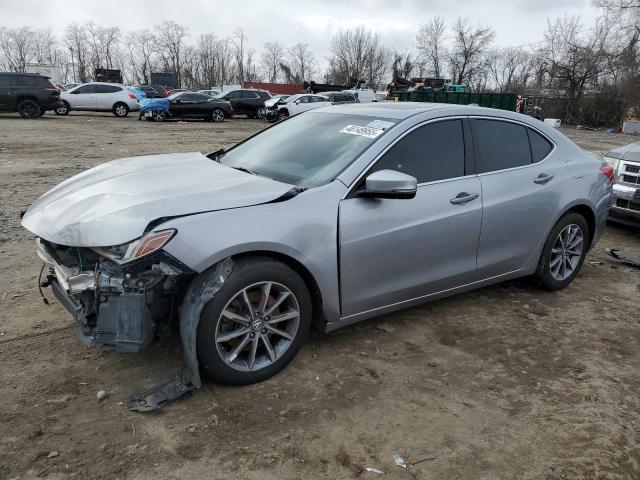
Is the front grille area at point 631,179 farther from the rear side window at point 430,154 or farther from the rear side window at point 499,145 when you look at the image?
the rear side window at point 430,154

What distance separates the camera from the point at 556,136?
4.48m

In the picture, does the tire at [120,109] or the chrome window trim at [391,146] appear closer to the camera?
the chrome window trim at [391,146]

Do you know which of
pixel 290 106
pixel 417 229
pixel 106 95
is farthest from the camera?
pixel 106 95

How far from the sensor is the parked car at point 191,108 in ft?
77.9

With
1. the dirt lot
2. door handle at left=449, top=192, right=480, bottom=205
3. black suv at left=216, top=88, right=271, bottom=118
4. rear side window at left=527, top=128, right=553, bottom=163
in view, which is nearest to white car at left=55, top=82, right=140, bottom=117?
black suv at left=216, top=88, right=271, bottom=118

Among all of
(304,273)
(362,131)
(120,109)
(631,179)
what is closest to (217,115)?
(120,109)

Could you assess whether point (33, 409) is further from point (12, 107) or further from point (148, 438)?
point (12, 107)

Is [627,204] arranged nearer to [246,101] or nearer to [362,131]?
[362,131]

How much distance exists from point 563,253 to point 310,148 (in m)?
2.57

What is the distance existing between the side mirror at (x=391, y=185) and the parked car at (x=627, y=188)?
4.27m

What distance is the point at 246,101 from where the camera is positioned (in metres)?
27.5

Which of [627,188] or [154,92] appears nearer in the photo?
[627,188]

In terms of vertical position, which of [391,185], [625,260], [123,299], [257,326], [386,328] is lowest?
[386,328]

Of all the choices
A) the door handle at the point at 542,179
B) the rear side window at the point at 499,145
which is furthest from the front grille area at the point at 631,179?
the rear side window at the point at 499,145
